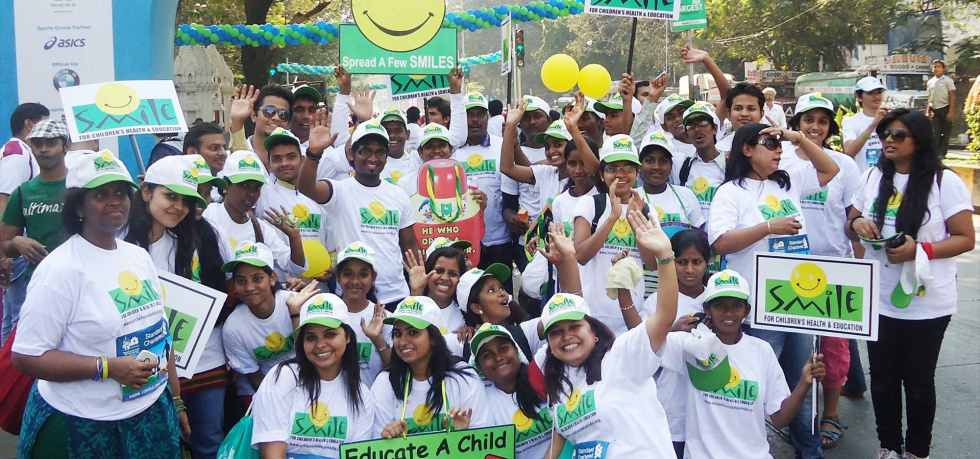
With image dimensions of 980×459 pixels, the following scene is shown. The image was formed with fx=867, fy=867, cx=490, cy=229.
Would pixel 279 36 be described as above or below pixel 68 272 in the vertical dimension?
above

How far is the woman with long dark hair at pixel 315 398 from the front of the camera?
3.97m

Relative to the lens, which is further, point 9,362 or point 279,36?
point 279,36

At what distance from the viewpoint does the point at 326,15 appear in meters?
25.6

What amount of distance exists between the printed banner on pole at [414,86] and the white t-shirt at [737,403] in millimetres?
3652

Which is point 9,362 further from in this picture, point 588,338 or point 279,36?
point 279,36

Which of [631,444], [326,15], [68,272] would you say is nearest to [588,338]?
[631,444]

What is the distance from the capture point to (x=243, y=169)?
4.77 m

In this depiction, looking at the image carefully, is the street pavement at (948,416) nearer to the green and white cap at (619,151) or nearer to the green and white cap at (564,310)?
the green and white cap at (564,310)

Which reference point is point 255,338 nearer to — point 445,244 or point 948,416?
point 445,244

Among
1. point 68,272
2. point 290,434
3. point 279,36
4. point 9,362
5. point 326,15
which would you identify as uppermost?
point 326,15

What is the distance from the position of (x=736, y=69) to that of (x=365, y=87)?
127ft

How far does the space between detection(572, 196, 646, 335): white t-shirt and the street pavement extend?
997mm

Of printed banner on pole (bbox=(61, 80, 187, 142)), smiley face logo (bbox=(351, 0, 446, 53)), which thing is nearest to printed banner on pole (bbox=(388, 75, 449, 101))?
smiley face logo (bbox=(351, 0, 446, 53))

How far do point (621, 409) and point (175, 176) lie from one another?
7.72ft
